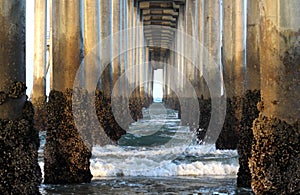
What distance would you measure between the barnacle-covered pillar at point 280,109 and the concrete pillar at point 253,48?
261 centimetres

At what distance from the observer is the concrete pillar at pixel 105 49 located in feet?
50.6

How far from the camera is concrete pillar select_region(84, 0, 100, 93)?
41.0 ft

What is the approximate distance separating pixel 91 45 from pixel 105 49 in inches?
95.0

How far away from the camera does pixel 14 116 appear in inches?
188

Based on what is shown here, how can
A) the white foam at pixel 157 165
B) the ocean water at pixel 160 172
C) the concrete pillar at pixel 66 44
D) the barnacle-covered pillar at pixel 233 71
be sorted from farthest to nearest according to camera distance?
the barnacle-covered pillar at pixel 233 71
the white foam at pixel 157 165
the concrete pillar at pixel 66 44
the ocean water at pixel 160 172

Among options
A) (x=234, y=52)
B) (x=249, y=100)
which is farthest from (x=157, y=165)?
(x=234, y=52)

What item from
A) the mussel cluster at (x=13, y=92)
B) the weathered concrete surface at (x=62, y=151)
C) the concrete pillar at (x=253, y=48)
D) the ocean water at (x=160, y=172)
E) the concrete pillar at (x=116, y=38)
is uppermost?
the concrete pillar at (x=116, y=38)

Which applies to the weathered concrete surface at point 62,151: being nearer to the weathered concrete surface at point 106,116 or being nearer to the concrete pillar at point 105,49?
the weathered concrete surface at point 106,116

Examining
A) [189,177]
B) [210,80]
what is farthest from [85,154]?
[210,80]

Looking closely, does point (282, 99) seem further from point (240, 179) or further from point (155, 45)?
point (155, 45)

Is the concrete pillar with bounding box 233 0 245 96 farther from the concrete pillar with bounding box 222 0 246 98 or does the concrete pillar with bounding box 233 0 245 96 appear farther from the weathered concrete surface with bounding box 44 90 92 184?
the weathered concrete surface with bounding box 44 90 92 184

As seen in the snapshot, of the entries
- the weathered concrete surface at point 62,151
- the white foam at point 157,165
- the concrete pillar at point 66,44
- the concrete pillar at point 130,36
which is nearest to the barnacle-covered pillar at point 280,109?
the weathered concrete surface at point 62,151

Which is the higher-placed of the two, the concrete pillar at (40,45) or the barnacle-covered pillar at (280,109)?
the concrete pillar at (40,45)

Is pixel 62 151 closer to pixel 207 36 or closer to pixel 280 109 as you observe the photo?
pixel 280 109
